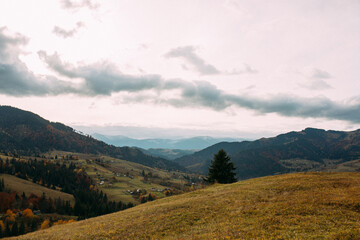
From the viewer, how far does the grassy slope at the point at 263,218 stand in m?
21.7

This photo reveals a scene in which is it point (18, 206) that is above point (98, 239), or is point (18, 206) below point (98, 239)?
below

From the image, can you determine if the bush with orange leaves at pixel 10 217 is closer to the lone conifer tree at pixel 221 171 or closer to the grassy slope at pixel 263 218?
the lone conifer tree at pixel 221 171

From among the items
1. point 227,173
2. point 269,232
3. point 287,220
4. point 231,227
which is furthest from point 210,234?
point 227,173

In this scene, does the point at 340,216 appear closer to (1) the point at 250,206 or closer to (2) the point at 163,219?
(1) the point at 250,206

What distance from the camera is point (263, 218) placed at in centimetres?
2586

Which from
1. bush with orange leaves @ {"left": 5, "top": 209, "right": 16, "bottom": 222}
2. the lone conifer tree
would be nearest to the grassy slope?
the lone conifer tree

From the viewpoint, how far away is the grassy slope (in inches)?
855

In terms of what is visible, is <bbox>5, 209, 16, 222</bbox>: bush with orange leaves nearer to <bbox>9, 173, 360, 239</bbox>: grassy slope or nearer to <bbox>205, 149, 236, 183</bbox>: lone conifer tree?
<bbox>205, 149, 236, 183</bbox>: lone conifer tree

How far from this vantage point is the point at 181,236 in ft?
80.6

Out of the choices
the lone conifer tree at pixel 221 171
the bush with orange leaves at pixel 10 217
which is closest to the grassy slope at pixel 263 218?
the lone conifer tree at pixel 221 171

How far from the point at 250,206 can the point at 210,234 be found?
36.8ft

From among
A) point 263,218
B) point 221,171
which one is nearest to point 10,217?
point 221,171

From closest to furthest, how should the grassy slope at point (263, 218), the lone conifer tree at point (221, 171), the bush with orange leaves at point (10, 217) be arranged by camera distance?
1. the grassy slope at point (263, 218)
2. the lone conifer tree at point (221, 171)
3. the bush with orange leaves at point (10, 217)

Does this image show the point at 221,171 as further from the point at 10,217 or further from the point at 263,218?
the point at 10,217
